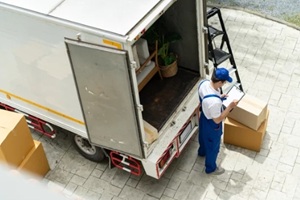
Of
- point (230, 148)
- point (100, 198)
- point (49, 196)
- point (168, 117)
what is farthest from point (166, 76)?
point (49, 196)

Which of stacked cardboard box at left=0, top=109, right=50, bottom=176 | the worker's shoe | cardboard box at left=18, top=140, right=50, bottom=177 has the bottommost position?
the worker's shoe

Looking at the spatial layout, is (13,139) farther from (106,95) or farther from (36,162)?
(106,95)

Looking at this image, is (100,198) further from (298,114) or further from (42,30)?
(298,114)

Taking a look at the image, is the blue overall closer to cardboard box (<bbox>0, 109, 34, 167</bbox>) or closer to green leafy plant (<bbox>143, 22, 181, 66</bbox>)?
green leafy plant (<bbox>143, 22, 181, 66</bbox>)

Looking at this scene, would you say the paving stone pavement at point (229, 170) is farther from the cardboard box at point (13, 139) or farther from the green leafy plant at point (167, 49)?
the green leafy plant at point (167, 49)

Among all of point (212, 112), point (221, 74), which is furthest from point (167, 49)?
point (212, 112)

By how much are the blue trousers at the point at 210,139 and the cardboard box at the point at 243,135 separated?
451 millimetres

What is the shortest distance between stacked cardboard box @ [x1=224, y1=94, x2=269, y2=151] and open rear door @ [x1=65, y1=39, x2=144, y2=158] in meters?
1.51

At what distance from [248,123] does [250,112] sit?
217mm

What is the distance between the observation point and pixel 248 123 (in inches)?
221

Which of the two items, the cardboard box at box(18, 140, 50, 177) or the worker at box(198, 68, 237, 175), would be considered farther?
the cardboard box at box(18, 140, 50, 177)

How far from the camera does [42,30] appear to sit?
448 cm

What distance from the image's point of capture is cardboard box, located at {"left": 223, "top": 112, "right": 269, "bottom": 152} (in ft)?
18.5

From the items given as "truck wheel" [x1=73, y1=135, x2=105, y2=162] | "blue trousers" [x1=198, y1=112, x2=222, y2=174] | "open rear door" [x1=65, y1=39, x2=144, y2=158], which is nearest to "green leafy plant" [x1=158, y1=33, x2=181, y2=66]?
"blue trousers" [x1=198, y1=112, x2=222, y2=174]
